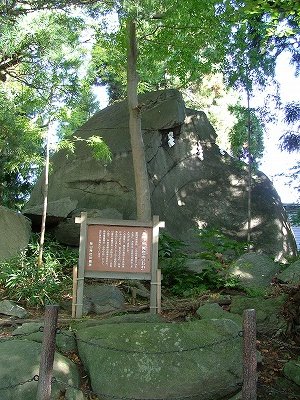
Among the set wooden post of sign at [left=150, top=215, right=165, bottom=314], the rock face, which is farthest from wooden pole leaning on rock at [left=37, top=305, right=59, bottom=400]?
the rock face

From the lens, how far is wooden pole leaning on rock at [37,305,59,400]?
11.6 feet

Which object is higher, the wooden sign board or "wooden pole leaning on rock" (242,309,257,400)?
the wooden sign board

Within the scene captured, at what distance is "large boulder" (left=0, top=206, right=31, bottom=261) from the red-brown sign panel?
2.36 meters

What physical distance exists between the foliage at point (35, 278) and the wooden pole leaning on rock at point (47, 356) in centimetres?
333

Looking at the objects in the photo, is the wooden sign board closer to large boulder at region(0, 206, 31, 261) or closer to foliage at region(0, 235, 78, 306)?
foliage at region(0, 235, 78, 306)

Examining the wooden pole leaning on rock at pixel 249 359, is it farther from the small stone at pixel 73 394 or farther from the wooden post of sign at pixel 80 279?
the wooden post of sign at pixel 80 279

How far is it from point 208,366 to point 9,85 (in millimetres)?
6919

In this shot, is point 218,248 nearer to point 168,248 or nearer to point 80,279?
point 168,248

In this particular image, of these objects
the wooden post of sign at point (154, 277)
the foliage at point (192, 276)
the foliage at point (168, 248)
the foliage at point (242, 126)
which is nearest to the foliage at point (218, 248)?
the foliage at point (192, 276)

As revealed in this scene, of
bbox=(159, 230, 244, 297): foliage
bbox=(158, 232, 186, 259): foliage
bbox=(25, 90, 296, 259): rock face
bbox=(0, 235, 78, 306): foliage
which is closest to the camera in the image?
bbox=(0, 235, 78, 306): foliage

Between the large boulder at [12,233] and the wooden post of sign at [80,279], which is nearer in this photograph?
the wooden post of sign at [80,279]

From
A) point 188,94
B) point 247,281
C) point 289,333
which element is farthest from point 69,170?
point 188,94

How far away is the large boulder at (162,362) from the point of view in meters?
4.19

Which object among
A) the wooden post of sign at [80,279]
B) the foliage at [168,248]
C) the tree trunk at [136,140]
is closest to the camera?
the wooden post of sign at [80,279]
